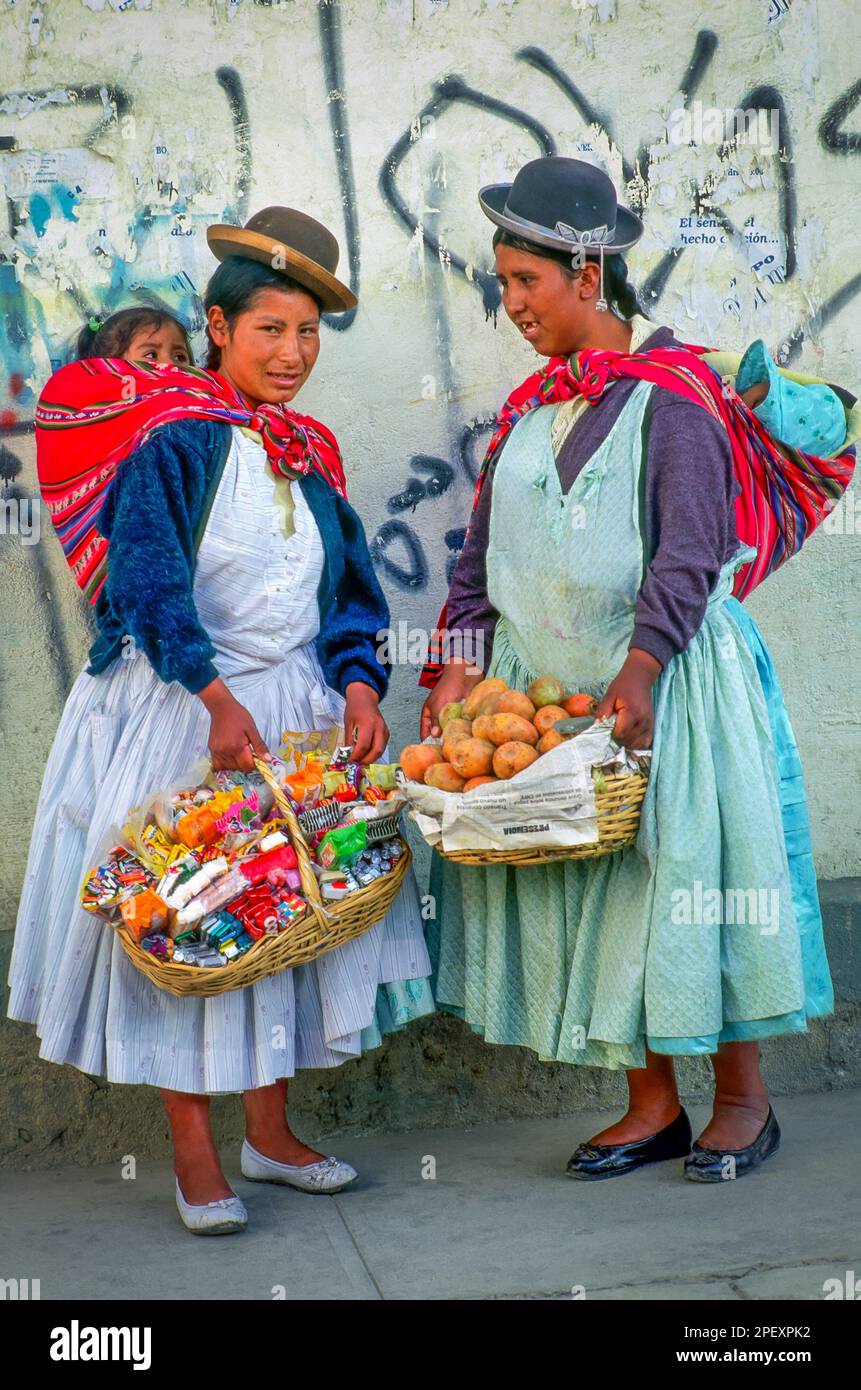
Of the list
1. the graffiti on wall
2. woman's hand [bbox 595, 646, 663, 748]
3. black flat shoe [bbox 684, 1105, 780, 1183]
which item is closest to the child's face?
the graffiti on wall

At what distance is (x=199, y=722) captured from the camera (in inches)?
138

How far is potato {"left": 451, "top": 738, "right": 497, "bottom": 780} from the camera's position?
127 inches

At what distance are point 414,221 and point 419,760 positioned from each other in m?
1.75

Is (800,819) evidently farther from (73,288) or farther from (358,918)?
(73,288)

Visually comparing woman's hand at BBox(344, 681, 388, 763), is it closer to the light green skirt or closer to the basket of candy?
the basket of candy

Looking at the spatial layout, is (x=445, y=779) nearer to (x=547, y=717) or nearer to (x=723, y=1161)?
(x=547, y=717)

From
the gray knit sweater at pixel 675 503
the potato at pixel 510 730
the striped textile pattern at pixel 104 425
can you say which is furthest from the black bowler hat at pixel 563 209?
the potato at pixel 510 730

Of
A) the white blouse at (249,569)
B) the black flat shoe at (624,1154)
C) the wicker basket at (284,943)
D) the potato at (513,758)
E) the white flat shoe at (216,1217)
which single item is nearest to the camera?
the wicker basket at (284,943)

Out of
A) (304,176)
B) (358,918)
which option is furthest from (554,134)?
(358,918)

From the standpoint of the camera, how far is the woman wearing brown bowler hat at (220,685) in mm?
3379

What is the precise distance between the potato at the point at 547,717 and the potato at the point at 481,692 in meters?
0.14

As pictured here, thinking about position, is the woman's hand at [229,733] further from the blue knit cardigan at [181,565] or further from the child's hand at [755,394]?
the child's hand at [755,394]

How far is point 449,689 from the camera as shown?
12.1 ft

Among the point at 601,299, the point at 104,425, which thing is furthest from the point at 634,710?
the point at 104,425
